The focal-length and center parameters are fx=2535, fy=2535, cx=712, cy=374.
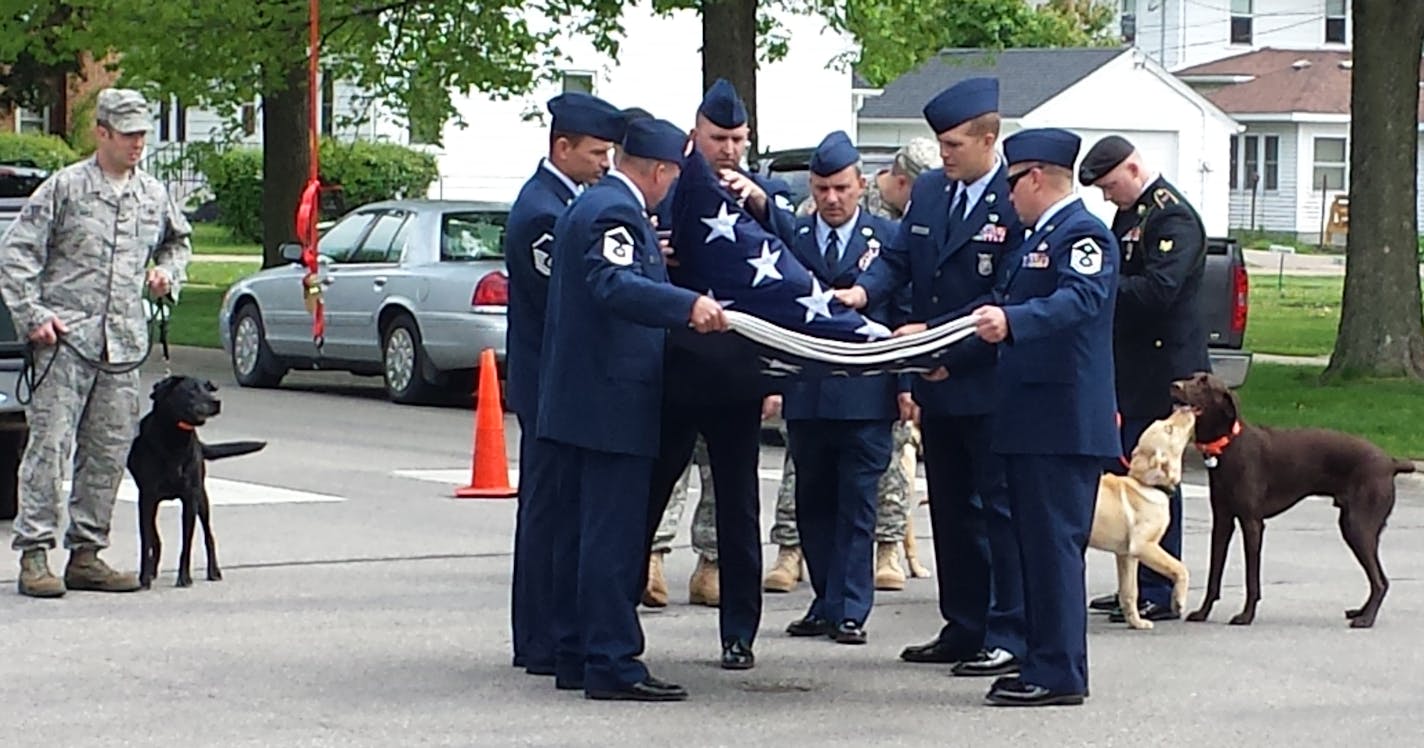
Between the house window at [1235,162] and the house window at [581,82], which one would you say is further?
the house window at [1235,162]

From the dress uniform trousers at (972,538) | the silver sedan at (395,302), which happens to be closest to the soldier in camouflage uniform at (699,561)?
the dress uniform trousers at (972,538)

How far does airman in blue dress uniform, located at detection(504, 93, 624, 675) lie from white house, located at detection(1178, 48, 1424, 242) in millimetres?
54791

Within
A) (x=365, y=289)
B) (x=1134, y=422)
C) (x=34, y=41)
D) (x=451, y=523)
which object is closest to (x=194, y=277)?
(x=34, y=41)

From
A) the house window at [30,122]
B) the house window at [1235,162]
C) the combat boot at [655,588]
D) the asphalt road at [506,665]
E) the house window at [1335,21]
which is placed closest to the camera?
the asphalt road at [506,665]

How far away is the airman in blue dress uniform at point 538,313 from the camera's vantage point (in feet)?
29.3

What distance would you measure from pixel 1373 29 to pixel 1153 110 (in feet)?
124

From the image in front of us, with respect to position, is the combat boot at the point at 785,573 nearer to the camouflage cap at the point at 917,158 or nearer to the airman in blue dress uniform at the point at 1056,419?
the camouflage cap at the point at 917,158

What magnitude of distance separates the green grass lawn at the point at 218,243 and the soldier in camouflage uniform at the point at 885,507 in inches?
1341

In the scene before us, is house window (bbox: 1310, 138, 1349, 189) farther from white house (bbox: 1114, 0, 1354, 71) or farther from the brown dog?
the brown dog

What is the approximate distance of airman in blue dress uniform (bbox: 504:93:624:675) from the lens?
894 centimetres

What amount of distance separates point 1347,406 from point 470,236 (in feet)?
23.5

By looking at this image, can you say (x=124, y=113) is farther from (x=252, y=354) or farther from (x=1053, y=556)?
(x=252, y=354)

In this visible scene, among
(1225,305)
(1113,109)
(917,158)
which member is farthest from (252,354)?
(1113,109)

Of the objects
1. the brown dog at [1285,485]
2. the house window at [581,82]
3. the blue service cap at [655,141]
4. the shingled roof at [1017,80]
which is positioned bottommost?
the brown dog at [1285,485]
